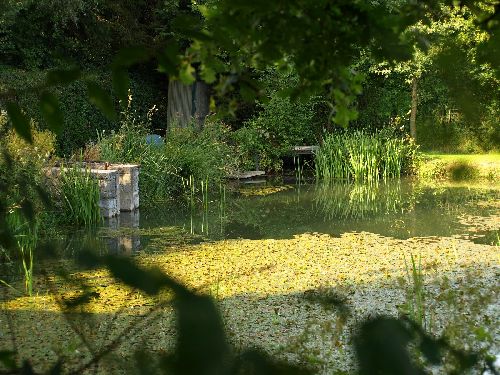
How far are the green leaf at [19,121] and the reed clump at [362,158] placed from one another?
11875 mm

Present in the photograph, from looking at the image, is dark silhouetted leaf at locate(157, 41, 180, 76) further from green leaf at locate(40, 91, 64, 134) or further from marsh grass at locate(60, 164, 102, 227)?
marsh grass at locate(60, 164, 102, 227)

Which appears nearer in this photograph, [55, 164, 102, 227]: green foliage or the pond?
the pond

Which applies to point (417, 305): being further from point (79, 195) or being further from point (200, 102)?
point (200, 102)

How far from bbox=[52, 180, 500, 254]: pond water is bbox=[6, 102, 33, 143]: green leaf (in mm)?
5087

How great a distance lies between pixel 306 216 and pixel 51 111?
8076 millimetres

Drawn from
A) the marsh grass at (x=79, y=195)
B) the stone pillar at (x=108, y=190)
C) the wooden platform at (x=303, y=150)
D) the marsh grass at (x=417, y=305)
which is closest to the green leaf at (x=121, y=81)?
the marsh grass at (x=417, y=305)

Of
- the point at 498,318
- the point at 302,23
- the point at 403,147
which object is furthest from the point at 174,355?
the point at 403,147

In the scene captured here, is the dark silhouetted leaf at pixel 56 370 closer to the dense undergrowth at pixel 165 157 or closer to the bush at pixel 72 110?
the dense undergrowth at pixel 165 157

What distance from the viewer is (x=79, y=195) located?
793 centimetres

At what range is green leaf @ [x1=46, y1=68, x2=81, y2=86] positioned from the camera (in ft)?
2.79

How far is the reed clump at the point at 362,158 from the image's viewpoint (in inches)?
505

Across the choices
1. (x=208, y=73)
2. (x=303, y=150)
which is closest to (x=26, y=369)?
(x=208, y=73)

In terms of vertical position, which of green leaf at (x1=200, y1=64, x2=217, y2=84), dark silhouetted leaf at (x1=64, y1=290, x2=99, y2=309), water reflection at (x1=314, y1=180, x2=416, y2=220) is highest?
green leaf at (x1=200, y1=64, x2=217, y2=84)

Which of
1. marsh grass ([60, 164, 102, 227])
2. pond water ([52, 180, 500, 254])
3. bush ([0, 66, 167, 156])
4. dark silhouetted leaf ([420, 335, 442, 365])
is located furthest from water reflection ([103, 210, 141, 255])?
dark silhouetted leaf ([420, 335, 442, 365])
